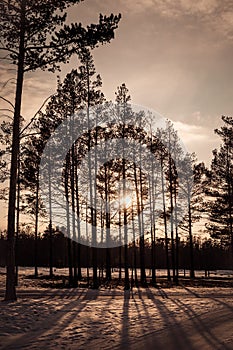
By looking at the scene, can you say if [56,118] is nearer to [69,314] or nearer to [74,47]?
[74,47]

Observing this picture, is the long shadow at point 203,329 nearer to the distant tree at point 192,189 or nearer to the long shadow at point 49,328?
the long shadow at point 49,328

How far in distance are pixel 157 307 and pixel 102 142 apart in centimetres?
1246

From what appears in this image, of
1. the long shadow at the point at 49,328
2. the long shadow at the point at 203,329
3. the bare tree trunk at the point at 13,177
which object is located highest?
the bare tree trunk at the point at 13,177

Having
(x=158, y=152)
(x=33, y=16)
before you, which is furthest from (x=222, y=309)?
(x=158, y=152)

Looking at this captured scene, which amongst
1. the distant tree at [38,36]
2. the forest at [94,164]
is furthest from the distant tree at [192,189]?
the distant tree at [38,36]

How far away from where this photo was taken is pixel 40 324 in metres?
9.45

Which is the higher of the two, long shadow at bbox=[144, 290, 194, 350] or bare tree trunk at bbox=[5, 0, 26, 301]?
bare tree trunk at bbox=[5, 0, 26, 301]

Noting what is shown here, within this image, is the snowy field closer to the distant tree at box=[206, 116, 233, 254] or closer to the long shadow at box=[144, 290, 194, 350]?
the long shadow at box=[144, 290, 194, 350]

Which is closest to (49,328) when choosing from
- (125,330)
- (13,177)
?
(125,330)

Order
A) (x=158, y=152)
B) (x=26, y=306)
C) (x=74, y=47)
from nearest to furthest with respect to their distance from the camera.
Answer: (x=26, y=306)
(x=74, y=47)
(x=158, y=152)

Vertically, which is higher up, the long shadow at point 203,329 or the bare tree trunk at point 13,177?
the bare tree trunk at point 13,177

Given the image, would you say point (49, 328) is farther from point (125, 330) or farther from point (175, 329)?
point (175, 329)

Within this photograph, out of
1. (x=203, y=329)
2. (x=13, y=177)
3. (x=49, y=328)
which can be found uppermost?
(x=13, y=177)

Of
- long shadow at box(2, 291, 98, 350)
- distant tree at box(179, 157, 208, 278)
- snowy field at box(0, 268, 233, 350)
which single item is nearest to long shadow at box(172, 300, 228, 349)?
snowy field at box(0, 268, 233, 350)
